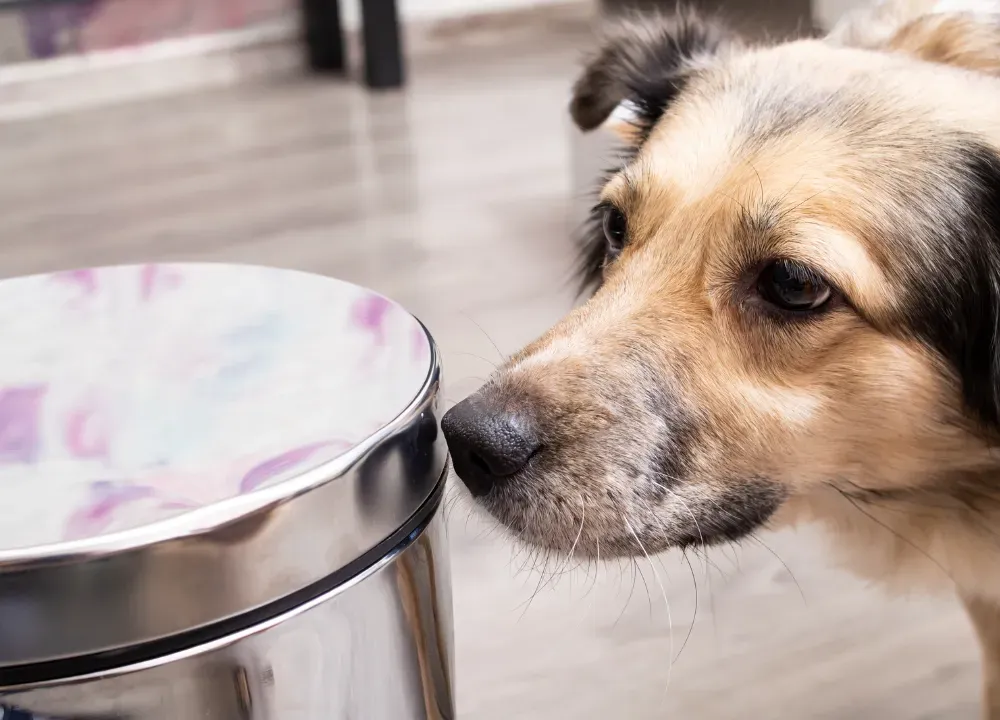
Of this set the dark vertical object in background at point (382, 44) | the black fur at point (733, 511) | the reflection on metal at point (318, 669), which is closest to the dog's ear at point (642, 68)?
the black fur at point (733, 511)

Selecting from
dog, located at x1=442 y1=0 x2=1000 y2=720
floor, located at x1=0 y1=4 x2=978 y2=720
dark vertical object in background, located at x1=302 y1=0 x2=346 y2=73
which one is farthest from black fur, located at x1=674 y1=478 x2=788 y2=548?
dark vertical object in background, located at x1=302 y1=0 x2=346 y2=73

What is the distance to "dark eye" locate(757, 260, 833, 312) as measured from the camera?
909 mm

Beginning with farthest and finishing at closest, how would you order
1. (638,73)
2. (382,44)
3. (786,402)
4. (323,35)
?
1. (323,35)
2. (382,44)
3. (638,73)
4. (786,402)

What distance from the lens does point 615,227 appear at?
111cm

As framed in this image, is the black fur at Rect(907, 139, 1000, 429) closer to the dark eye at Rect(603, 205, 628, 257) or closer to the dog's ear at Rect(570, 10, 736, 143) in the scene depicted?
the dark eye at Rect(603, 205, 628, 257)

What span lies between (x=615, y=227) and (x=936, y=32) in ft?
1.42

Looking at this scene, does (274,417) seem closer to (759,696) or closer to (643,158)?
(643,158)

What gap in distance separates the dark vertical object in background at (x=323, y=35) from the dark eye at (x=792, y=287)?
12.0ft

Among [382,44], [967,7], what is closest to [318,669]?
[967,7]

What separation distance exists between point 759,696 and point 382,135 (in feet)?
8.63

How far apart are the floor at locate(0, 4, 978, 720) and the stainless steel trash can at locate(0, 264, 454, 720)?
0.68 ft

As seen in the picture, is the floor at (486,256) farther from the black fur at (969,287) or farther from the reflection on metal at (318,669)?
the black fur at (969,287)

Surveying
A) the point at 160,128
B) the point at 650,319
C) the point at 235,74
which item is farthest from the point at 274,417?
the point at 235,74

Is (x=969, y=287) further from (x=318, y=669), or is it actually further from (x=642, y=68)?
(x=318, y=669)
